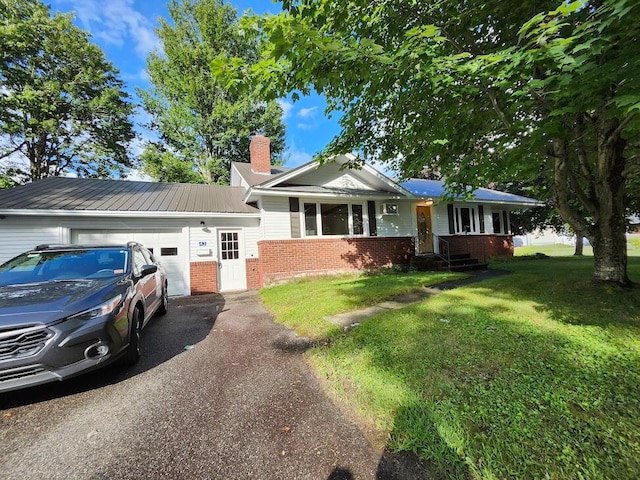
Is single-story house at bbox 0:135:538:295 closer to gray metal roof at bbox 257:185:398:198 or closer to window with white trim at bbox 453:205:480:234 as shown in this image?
gray metal roof at bbox 257:185:398:198

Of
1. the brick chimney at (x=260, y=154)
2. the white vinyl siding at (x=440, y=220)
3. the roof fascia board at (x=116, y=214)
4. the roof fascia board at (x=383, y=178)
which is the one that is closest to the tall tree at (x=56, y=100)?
the brick chimney at (x=260, y=154)

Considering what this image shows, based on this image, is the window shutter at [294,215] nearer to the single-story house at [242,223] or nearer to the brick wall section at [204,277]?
the single-story house at [242,223]

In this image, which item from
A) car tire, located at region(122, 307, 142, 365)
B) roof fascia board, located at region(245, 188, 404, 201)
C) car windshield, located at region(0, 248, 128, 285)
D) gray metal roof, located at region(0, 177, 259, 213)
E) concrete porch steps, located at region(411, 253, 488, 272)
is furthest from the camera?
concrete porch steps, located at region(411, 253, 488, 272)

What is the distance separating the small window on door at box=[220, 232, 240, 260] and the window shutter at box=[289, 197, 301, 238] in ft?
7.55

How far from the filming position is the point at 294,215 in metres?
10.4

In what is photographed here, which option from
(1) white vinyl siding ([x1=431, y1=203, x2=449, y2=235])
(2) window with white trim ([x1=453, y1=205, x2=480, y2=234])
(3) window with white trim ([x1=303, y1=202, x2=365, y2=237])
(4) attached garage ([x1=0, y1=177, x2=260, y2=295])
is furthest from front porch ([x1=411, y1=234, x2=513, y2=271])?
(4) attached garage ([x1=0, y1=177, x2=260, y2=295])

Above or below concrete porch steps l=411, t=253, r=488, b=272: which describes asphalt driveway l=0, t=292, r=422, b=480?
below

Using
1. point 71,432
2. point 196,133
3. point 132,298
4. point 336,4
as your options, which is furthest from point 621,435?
point 196,133

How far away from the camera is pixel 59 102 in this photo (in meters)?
17.6

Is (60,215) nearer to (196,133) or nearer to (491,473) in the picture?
(491,473)

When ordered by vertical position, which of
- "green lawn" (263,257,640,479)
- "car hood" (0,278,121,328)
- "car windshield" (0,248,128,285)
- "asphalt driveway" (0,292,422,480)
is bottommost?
"asphalt driveway" (0,292,422,480)

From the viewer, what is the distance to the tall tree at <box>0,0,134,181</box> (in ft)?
53.0

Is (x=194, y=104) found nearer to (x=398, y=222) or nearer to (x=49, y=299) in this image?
(x=398, y=222)

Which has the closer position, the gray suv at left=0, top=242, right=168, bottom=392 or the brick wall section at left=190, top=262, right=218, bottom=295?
the gray suv at left=0, top=242, right=168, bottom=392
